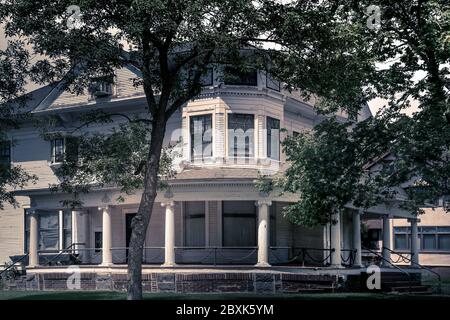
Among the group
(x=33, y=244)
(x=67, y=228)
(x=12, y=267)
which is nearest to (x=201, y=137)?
(x=33, y=244)

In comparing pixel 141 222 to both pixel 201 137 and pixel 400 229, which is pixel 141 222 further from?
pixel 400 229

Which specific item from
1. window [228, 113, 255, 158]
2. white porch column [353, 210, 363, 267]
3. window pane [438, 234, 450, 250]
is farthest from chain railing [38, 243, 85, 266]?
window pane [438, 234, 450, 250]

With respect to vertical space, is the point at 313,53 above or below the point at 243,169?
above

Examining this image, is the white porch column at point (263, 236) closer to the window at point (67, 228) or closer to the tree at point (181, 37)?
the tree at point (181, 37)

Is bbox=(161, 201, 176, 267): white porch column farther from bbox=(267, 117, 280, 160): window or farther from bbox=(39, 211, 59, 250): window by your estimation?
bbox=(39, 211, 59, 250): window

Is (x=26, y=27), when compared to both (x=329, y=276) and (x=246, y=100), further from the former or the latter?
(x=329, y=276)

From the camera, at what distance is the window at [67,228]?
37094 mm

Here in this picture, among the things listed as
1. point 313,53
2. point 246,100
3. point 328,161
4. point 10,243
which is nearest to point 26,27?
point 313,53

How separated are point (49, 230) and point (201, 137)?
33.2 feet

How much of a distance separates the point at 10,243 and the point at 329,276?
17312 mm

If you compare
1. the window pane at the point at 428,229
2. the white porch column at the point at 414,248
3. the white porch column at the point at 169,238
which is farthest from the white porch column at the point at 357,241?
the window pane at the point at 428,229

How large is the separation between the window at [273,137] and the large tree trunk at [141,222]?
11.6 m

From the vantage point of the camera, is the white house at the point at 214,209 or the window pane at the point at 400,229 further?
the window pane at the point at 400,229

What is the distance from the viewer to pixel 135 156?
25344mm
